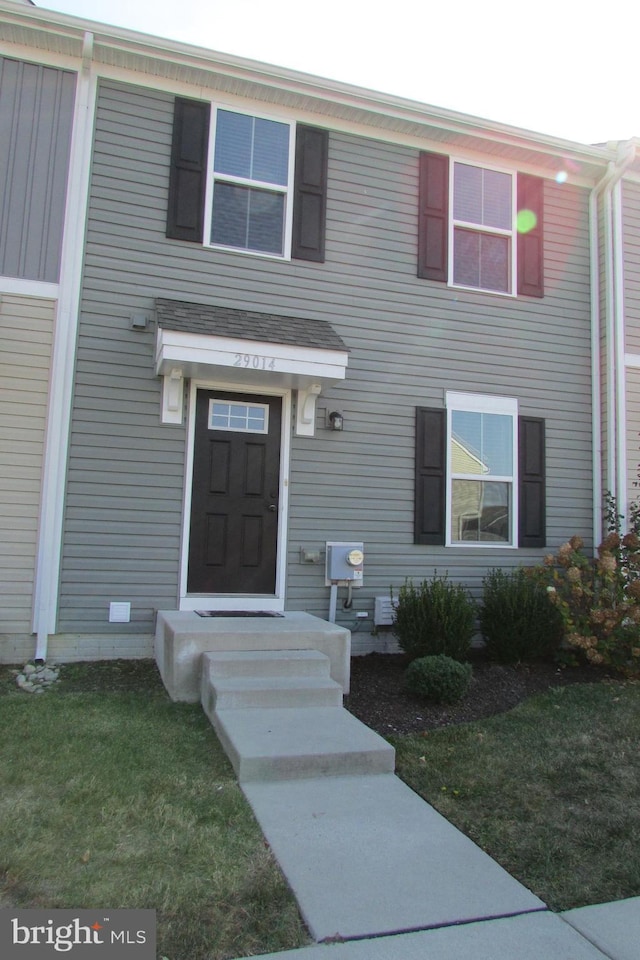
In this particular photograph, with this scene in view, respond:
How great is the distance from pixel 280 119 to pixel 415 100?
1274mm

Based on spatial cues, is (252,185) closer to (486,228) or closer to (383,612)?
(486,228)

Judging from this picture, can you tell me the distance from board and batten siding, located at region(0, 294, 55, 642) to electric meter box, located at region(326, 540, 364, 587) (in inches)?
96.3

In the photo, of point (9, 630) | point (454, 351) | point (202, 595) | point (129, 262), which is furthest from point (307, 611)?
point (129, 262)

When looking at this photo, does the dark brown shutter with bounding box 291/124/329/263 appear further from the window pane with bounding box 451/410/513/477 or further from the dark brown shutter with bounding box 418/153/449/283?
the window pane with bounding box 451/410/513/477

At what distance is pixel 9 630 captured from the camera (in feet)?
17.5

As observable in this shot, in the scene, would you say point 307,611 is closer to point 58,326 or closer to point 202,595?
point 202,595

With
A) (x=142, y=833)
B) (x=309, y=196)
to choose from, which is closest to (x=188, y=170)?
(x=309, y=196)

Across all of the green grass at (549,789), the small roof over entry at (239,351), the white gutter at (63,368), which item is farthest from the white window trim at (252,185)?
the green grass at (549,789)

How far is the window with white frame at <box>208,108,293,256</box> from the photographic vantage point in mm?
6191

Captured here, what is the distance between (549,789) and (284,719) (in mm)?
1411

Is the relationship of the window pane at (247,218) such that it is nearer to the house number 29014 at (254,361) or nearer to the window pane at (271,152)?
the window pane at (271,152)

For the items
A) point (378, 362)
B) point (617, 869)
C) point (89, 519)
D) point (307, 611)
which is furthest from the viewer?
point (378, 362)

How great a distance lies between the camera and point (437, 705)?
4.69 metres

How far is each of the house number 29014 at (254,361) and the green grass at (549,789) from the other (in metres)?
3.03
